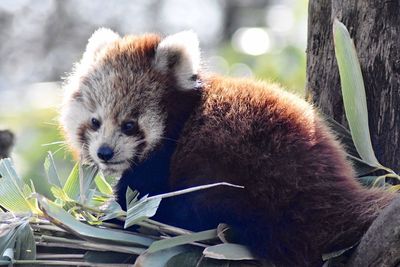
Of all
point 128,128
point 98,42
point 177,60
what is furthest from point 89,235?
point 98,42

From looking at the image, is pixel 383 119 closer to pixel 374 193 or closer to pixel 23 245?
pixel 374 193

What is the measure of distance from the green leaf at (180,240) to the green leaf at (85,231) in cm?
9

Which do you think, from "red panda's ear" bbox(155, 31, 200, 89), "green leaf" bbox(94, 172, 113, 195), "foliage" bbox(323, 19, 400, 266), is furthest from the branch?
"green leaf" bbox(94, 172, 113, 195)

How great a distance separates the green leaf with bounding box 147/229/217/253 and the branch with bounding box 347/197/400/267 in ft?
1.35

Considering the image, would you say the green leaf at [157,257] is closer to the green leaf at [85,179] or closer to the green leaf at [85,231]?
the green leaf at [85,231]

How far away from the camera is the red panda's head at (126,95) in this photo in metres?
2.98

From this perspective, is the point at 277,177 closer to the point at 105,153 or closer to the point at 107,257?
the point at 107,257

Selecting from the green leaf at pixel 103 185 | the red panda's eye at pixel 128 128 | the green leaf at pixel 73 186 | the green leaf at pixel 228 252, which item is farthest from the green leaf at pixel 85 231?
the green leaf at pixel 103 185

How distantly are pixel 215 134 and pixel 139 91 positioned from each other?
1.26 ft

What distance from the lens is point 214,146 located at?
2.74 metres

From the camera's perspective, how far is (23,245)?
8.59 feet

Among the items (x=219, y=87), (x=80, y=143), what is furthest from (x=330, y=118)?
(x=80, y=143)

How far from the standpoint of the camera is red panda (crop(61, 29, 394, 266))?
2.55m

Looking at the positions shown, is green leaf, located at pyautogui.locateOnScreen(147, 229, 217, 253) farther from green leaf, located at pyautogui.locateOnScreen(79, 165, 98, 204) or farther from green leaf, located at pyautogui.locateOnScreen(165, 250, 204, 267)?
green leaf, located at pyautogui.locateOnScreen(79, 165, 98, 204)
